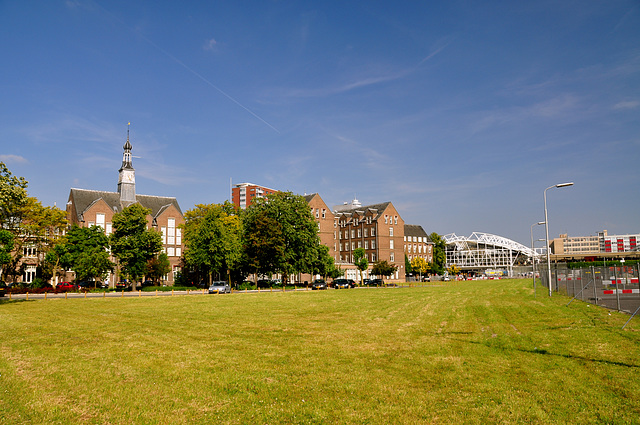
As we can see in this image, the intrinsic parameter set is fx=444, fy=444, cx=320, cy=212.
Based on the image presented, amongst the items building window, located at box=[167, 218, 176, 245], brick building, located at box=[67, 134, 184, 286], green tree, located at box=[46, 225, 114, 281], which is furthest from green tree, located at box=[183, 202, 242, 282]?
building window, located at box=[167, 218, 176, 245]

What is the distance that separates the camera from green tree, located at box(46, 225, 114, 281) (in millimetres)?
54656

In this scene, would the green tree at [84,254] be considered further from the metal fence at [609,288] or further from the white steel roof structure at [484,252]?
the white steel roof structure at [484,252]

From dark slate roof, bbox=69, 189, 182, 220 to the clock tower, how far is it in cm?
102

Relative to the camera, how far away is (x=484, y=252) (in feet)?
618

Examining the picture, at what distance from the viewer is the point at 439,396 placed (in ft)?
29.6

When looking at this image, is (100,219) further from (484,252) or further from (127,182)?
(484,252)

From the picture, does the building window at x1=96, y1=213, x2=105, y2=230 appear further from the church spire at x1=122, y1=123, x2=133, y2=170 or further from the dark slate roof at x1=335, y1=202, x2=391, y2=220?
the dark slate roof at x1=335, y1=202, x2=391, y2=220

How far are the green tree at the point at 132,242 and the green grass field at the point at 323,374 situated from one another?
3958cm

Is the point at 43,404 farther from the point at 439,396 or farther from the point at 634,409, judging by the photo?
the point at 634,409

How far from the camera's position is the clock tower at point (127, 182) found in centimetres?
8931

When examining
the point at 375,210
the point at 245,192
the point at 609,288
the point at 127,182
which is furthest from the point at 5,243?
the point at 245,192

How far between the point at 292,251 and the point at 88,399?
190 feet

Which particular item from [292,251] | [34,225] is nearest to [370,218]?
[292,251]

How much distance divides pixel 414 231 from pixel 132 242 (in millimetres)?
96552
